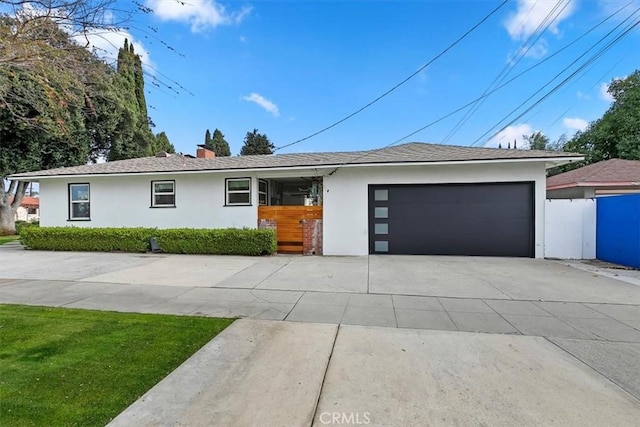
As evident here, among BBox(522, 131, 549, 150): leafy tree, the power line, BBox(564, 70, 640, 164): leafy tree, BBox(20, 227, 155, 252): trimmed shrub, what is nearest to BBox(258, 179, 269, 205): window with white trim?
BBox(20, 227, 155, 252): trimmed shrub

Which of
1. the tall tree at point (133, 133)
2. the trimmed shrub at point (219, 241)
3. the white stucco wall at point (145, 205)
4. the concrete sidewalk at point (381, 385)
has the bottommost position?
the concrete sidewalk at point (381, 385)

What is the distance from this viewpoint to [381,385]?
2.64 metres

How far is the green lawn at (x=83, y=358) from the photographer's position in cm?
232

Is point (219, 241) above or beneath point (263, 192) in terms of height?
beneath

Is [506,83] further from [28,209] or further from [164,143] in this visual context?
[28,209]

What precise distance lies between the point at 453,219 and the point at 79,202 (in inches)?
574

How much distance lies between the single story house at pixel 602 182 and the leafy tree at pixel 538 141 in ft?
87.5

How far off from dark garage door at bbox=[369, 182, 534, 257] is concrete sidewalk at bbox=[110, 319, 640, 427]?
6862 millimetres

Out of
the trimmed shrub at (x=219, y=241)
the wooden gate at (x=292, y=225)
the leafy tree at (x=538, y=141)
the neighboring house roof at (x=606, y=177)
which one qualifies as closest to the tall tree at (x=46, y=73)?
the trimmed shrub at (x=219, y=241)

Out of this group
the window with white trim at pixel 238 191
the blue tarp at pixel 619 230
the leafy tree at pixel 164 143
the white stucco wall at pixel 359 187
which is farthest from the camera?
the leafy tree at pixel 164 143

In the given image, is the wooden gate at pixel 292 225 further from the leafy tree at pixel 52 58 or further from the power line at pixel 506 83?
the power line at pixel 506 83

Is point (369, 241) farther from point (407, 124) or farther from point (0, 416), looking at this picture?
point (407, 124)

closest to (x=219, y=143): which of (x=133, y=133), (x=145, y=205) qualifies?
(x=133, y=133)

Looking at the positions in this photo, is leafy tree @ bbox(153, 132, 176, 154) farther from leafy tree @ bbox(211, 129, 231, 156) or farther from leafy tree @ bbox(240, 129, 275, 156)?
leafy tree @ bbox(240, 129, 275, 156)
